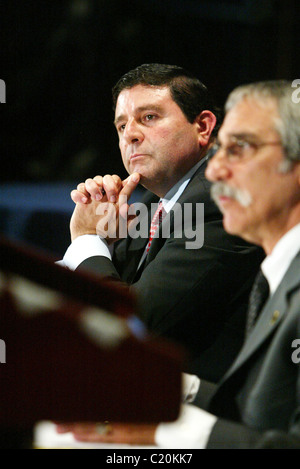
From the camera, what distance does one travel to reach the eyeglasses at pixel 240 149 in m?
0.77

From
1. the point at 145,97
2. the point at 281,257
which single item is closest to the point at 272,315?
the point at 281,257

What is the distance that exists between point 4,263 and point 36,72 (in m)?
1.06

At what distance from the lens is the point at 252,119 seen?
2.58 feet

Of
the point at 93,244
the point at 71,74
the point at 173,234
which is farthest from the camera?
the point at 71,74

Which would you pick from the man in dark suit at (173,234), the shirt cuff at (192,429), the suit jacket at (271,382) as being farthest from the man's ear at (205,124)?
the shirt cuff at (192,429)

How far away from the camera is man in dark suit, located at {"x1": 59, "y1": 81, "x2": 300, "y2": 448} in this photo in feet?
2.38

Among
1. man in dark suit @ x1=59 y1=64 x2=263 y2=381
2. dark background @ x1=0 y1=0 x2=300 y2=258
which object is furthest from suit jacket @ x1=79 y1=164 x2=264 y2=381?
dark background @ x1=0 y1=0 x2=300 y2=258

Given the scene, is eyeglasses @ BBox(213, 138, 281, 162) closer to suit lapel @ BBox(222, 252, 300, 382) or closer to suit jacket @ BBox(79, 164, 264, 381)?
suit lapel @ BBox(222, 252, 300, 382)

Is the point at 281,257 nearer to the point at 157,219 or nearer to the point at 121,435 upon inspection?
the point at 121,435

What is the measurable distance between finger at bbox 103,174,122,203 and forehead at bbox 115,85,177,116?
16 cm

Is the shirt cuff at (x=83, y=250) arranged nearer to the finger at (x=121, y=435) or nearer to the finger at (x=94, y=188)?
the finger at (x=94, y=188)

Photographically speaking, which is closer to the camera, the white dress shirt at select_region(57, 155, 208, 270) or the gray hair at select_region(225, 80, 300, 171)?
the gray hair at select_region(225, 80, 300, 171)

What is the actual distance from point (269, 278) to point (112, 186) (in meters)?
0.63

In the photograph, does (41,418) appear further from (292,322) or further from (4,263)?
(292,322)
